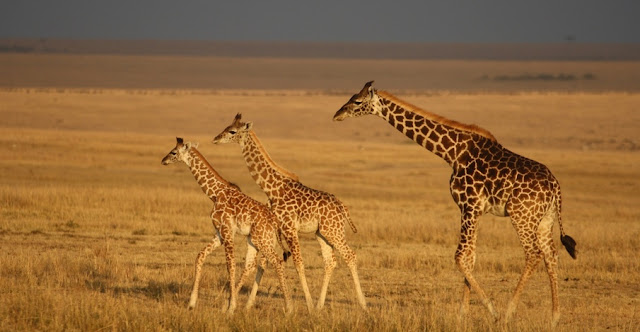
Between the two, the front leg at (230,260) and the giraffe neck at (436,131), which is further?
the giraffe neck at (436,131)

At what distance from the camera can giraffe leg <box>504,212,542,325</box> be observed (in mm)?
12711

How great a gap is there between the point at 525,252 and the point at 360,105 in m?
2.88

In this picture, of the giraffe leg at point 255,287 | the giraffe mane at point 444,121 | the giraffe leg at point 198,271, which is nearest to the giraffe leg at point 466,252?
the giraffe mane at point 444,121

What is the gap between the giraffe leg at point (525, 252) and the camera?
41.7 feet

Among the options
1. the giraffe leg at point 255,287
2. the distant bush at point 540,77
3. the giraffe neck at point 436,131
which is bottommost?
the giraffe leg at point 255,287

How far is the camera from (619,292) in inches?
629

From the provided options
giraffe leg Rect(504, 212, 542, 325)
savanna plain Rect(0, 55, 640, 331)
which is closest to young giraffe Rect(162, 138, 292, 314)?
savanna plain Rect(0, 55, 640, 331)

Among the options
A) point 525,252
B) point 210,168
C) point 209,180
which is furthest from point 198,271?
point 525,252

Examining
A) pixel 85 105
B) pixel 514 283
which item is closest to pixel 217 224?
pixel 514 283

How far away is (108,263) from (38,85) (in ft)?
357

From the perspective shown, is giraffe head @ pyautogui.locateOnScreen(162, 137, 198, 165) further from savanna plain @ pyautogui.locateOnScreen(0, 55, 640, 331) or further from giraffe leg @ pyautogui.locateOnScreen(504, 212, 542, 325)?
giraffe leg @ pyautogui.locateOnScreen(504, 212, 542, 325)

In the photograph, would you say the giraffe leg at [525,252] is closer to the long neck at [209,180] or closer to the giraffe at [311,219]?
the giraffe at [311,219]

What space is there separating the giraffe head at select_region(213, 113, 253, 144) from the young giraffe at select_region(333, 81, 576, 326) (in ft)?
5.58

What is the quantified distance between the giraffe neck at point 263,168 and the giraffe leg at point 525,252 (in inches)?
134
